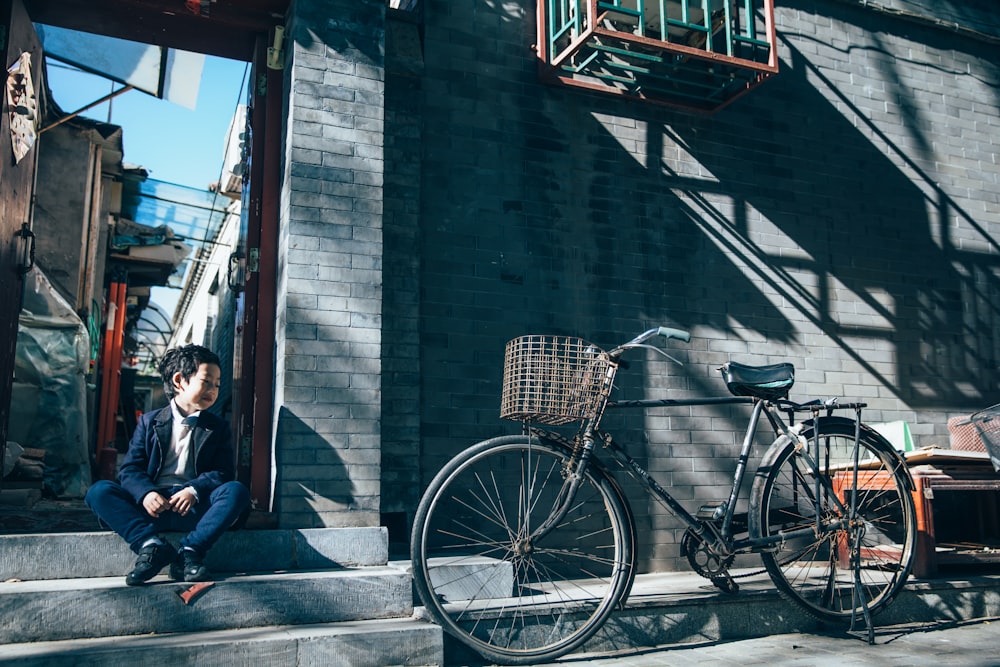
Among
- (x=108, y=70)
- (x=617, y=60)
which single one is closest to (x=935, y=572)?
(x=617, y=60)

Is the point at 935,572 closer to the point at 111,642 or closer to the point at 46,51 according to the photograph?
the point at 111,642

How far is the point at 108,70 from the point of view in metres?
6.98

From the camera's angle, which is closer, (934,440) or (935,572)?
(935,572)

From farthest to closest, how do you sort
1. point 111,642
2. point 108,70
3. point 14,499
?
point 108,70
point 14,499
point 111,642

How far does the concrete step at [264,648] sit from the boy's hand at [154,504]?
451 mm

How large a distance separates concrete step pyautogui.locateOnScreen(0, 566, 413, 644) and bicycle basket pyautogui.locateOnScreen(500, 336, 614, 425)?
2.97ft

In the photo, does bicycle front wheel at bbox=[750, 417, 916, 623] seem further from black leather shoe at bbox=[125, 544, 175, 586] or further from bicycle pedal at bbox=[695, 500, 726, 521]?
black leather shoe at bbox=[125, 544, 175, 586]

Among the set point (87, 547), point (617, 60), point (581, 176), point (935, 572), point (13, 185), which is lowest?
point (935, 572)

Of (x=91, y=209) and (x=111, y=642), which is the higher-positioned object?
(x=91, y=209)

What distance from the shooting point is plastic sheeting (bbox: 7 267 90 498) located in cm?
693

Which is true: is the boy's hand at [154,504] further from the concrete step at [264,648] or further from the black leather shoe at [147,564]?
the concrete step at [264,648]

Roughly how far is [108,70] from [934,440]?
7.50m

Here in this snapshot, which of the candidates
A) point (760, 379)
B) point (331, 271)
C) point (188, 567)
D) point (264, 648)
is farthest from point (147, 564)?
point (760, 379)

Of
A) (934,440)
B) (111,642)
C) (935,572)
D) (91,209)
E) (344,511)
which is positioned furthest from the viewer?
(91,209)
